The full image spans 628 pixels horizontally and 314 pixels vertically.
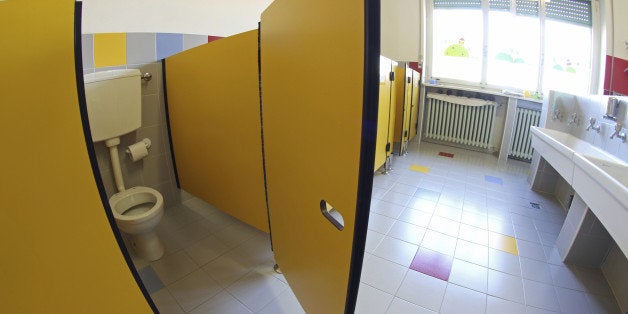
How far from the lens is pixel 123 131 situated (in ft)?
5.62

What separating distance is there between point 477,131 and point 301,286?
159 inches

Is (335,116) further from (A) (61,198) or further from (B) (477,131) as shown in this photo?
(B) (477,131)

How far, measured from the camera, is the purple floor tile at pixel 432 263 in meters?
1.68

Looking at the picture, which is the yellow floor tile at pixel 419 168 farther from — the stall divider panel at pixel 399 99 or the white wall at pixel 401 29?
the white wall at pixel 401 29

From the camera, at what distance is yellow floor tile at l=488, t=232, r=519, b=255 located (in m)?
1.92

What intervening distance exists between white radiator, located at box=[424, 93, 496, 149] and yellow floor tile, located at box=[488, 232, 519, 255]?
2474 mm

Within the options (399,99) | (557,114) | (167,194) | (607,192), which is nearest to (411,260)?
(607,192)

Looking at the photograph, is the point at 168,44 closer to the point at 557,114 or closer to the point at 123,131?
the point at 123,131

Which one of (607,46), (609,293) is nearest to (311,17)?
(609,293)

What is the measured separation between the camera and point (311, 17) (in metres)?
0.75

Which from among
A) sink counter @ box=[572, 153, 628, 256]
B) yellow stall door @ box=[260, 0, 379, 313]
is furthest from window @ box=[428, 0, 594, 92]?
yellow stall door @ box=[260, 0, 379, 313]

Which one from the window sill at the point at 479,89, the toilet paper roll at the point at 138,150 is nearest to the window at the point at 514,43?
the window sill at the point at 479,89

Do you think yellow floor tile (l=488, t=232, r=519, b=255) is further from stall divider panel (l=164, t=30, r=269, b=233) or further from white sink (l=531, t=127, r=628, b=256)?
stall divider panel (l=164, t=30, r=269, b=233)

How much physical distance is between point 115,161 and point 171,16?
1120 mm
